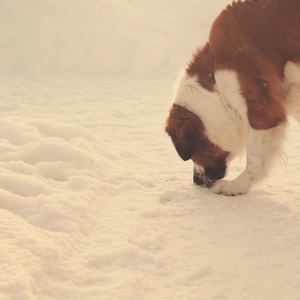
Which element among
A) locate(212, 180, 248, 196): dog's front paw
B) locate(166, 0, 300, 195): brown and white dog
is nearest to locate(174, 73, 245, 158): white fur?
locate(166, 0, 300, 195): brown and white dog

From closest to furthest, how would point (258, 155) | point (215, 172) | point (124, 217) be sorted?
point (124, 217), point (258, 155), point (215, 172)

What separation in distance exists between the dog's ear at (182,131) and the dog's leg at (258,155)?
396 mm

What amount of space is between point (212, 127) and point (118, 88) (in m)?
4.05

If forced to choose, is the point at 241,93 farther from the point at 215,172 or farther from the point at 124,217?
the point at 124,217

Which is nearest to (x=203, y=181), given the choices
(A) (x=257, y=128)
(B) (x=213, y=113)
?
(B) (x=213, y=113)

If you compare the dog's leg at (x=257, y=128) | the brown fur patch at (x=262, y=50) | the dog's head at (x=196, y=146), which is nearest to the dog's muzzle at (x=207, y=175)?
the dog's head at (x=196, y=146)

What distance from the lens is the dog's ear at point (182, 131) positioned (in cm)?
314

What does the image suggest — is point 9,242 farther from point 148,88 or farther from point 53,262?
point 148,88

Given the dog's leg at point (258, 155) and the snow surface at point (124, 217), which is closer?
the snow surface at point (124, 217)

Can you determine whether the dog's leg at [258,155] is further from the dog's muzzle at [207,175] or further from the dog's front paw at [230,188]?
the dog's muzzle at [207,175]

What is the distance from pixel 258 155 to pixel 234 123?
0.32 m

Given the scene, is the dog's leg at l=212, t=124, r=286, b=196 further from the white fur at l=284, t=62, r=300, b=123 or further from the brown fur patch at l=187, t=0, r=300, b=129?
the white fur at l=284, t=62, r=300, b=123

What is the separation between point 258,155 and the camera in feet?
9.61

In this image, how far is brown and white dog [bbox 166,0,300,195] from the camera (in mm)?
2758
